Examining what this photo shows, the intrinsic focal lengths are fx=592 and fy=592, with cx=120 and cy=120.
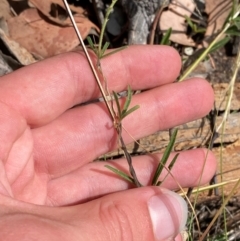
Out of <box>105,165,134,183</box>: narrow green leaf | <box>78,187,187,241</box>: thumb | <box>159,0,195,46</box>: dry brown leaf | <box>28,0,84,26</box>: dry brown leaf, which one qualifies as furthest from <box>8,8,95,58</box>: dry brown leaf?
<box>78,187,187,241</box>: thumb

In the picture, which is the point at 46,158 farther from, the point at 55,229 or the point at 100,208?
the point at 55,229

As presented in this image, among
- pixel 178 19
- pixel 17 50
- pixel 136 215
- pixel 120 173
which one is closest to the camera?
pixel 136 215

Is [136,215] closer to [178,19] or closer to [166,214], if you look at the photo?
[166,214]

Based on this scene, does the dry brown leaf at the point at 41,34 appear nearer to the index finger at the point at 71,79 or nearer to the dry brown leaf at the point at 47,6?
the dry brown leaf at the point at 47,6

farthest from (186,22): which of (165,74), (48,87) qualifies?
(48,87)

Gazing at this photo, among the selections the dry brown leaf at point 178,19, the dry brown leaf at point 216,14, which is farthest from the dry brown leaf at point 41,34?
the dry brown leaf at point 216,14

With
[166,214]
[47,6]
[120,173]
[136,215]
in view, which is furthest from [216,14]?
[136,215]

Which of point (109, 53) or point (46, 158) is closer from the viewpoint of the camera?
point (109, 53)
